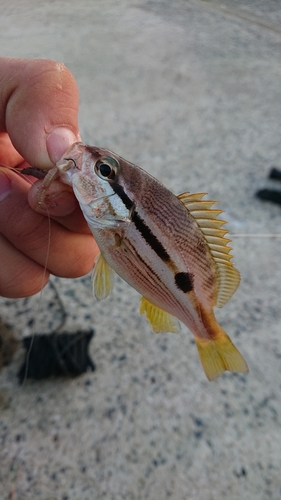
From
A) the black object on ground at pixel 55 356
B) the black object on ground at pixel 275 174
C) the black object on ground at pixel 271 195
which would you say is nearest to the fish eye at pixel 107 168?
the black object on ground at pixel 55 356

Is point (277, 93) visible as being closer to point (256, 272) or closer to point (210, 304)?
point (256, 272)

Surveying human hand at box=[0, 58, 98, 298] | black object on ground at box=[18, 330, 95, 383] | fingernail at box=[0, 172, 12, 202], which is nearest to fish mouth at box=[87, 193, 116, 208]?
human hand at box=[0, 58, 98, 298]

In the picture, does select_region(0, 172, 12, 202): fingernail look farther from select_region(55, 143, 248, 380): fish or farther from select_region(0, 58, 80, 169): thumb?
select_region(55, 143, 248, 380): fish

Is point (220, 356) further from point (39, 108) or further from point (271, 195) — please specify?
point (271, 195)

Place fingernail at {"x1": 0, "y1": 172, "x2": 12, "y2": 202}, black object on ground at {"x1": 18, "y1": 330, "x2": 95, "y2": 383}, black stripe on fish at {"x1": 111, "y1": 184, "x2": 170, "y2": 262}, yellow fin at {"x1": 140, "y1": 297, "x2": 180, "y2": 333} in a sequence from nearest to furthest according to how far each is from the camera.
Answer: black stripe on fish at {"x1": 111, "y1": 184, "x2": 170, "y2": 262} < yellow fin at {"x1": 140, "y1": 297, "x2": 180, "y2": 333} < fingernail at {"x1": 0, "y1": 172, "x2": 12, "y2": 202} < black object on ground at {"x1": 18, "y1": 330, "x2": 95, "y2": 383}

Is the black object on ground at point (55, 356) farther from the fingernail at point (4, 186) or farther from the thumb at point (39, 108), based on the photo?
the thumb at point (39, 108)

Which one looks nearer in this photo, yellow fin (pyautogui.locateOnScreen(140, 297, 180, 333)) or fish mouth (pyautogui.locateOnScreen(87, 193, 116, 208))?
fish mouth (pyautogui.locateOnScreen(87, 193, 116, 208))

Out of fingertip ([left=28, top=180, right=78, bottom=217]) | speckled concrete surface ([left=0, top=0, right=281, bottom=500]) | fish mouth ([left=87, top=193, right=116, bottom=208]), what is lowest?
speckled concrete surface ([left=0, top=0, right=281, bottom=500])
